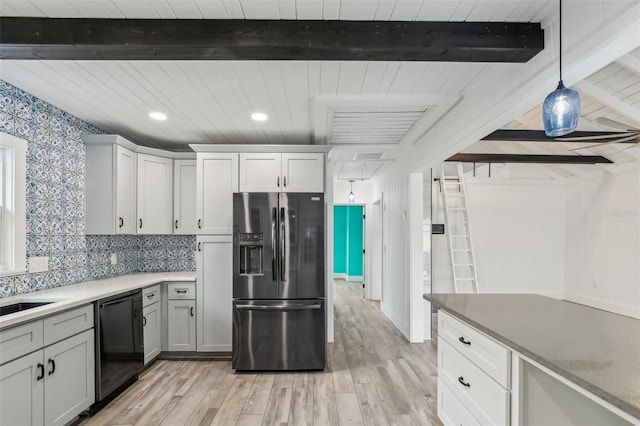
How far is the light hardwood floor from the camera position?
2.61 m

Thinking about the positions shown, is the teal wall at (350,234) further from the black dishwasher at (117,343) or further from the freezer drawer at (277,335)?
the black dishwasher at (117,343)

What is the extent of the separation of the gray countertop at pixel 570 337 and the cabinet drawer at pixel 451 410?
53cm

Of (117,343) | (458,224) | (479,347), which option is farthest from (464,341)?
(458,224)

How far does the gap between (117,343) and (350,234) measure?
7354 mm

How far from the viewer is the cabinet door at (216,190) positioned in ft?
12.6

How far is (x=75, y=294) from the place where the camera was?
2.69 m

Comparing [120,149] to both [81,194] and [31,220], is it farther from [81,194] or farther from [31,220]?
[31,220]

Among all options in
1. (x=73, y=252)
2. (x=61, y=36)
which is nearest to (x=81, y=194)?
(x=73, y=252)

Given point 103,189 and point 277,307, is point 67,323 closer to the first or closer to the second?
point 103,189

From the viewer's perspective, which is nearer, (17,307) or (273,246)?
(17,307)

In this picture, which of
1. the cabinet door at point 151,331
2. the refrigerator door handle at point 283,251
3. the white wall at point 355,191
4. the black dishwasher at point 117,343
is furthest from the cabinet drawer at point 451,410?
the white wall at point 355,191

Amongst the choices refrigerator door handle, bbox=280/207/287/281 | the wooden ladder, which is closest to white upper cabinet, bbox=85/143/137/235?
refrigerator door handle, bbox=280/207/287/281

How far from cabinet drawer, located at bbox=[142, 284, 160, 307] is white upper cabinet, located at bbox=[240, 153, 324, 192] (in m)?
1.41

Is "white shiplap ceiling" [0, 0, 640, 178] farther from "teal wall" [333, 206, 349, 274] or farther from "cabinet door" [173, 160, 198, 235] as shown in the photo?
"teal wall" [333, 206, 349, 274]
